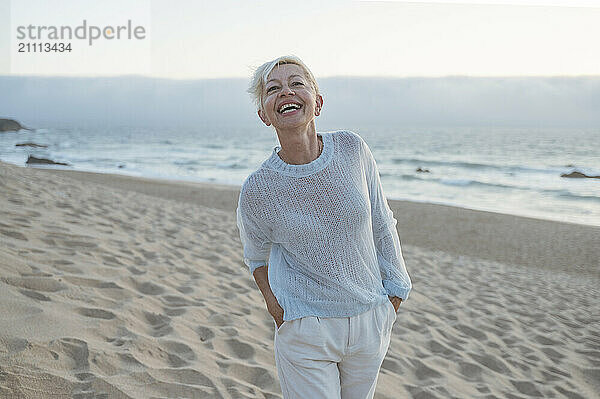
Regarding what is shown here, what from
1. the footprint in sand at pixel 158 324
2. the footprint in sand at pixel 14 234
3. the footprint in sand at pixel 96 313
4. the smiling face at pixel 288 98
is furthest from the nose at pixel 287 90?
the footprint in sand at pixel 14 234

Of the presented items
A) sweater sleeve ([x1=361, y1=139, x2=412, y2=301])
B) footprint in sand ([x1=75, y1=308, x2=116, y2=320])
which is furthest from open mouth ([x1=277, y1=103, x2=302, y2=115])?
footprint in sand ([x1=75, y1=308, x2=116, y2=320])

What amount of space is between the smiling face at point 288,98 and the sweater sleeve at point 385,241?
28 centimetres

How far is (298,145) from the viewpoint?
5.83ft

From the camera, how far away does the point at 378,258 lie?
195 centimetres

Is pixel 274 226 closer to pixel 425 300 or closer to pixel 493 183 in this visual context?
pixel 425 300

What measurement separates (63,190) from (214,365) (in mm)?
5795

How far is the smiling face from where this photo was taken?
1.74 m

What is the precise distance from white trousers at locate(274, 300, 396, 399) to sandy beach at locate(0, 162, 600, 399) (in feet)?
3.55

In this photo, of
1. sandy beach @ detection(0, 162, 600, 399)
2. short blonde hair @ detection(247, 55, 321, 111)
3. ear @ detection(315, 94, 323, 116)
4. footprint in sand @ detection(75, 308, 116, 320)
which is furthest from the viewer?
footprint in sand @ detection(75, 308, 116, 320)

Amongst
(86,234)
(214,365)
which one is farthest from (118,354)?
(86,234)

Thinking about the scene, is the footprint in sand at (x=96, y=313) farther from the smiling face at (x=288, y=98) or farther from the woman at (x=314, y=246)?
the smiling face at (x=288, y=98)

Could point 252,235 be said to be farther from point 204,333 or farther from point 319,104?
point 204,333

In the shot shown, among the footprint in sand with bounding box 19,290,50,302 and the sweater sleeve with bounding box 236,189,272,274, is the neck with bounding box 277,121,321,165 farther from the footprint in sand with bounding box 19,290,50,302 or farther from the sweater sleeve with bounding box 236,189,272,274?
the footprint in sand with bounding box 19,290,50,302

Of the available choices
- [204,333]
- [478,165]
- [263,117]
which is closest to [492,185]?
[478,165]
